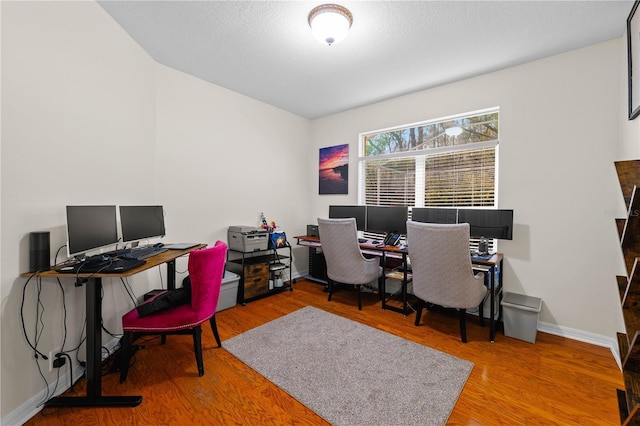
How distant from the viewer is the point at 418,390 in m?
1.77

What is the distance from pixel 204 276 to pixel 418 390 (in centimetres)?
166

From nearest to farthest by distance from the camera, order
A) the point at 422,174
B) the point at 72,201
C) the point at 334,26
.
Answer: the point at 72,201 → the point at 334,26 → the point at 422,174

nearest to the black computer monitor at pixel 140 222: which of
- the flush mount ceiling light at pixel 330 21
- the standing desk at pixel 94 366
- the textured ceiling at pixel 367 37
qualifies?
the standing desk at pixel 94 366

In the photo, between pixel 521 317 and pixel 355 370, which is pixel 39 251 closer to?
pixel 355 370

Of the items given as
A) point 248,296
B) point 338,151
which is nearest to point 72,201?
point 248,296

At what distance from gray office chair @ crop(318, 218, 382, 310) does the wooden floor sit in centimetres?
66

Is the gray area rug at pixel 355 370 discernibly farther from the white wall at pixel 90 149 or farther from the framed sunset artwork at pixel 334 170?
the framed sunset artwork at pixel 334 170

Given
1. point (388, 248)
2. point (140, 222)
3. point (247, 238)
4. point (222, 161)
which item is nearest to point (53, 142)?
point (140, 222)

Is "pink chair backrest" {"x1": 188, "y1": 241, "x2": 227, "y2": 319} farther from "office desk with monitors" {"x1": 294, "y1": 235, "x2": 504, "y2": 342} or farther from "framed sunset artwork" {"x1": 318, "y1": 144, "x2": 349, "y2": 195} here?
"framed sunset artwork" {"x1": 318, "y1": 144, "x2": 349, "y2": 195}

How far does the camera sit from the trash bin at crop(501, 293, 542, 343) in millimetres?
2371

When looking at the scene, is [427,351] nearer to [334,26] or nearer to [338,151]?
[334,26]

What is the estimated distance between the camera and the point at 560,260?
2.54 meters

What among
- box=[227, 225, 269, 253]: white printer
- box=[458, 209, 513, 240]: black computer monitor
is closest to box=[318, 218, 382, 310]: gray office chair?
box=[227, 225, 269, 253]: white printer

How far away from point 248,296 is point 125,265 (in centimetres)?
180
